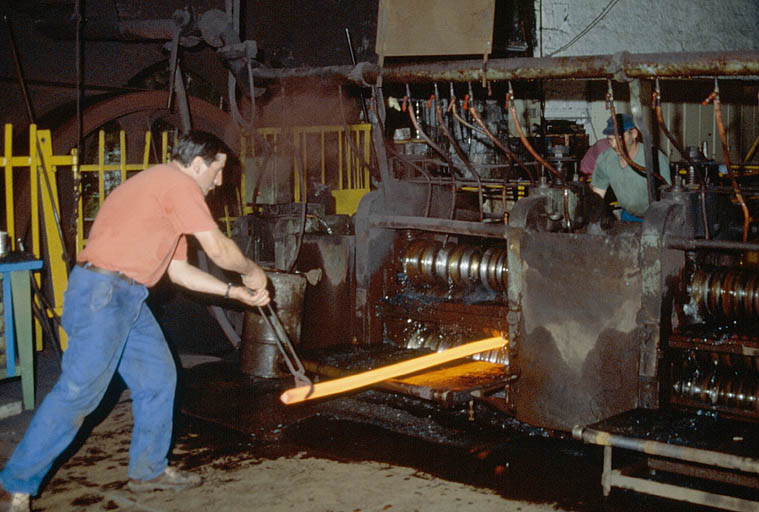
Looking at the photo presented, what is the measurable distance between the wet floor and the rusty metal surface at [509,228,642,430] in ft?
1.03

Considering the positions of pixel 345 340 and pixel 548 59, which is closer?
pixel 548 59

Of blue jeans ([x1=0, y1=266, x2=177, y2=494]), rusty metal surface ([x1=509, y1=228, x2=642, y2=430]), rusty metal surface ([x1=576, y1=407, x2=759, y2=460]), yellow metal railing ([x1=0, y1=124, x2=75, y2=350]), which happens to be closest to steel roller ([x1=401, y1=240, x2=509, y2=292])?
rusty metal surface ([x1=509, y1=228, x2=642, y2=430])

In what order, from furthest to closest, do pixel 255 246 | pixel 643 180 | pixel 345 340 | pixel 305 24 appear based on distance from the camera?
pixel 305 24 < pixel 255 246 < pixel 345 340 < pixel 643 180

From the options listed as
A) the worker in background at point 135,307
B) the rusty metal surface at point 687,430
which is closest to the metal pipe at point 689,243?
the rusty metal surface at point 687,430

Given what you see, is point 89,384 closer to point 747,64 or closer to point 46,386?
point 46,386

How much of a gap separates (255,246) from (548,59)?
4310 mm

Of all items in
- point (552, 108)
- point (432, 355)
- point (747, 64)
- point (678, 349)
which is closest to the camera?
point (747, 64)

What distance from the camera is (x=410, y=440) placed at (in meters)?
5.46

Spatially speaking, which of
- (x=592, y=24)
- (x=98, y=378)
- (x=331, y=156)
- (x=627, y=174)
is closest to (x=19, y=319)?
(x=98, y=378)

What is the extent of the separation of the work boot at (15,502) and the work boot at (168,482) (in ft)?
1.94

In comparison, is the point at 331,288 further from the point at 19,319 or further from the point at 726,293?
the point at 726,293

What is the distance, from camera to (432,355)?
19.5ft

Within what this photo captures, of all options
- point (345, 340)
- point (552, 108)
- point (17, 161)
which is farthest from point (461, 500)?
point (552, 108)

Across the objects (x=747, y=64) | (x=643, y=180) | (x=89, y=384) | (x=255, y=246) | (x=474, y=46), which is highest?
(x=474, y=46)
